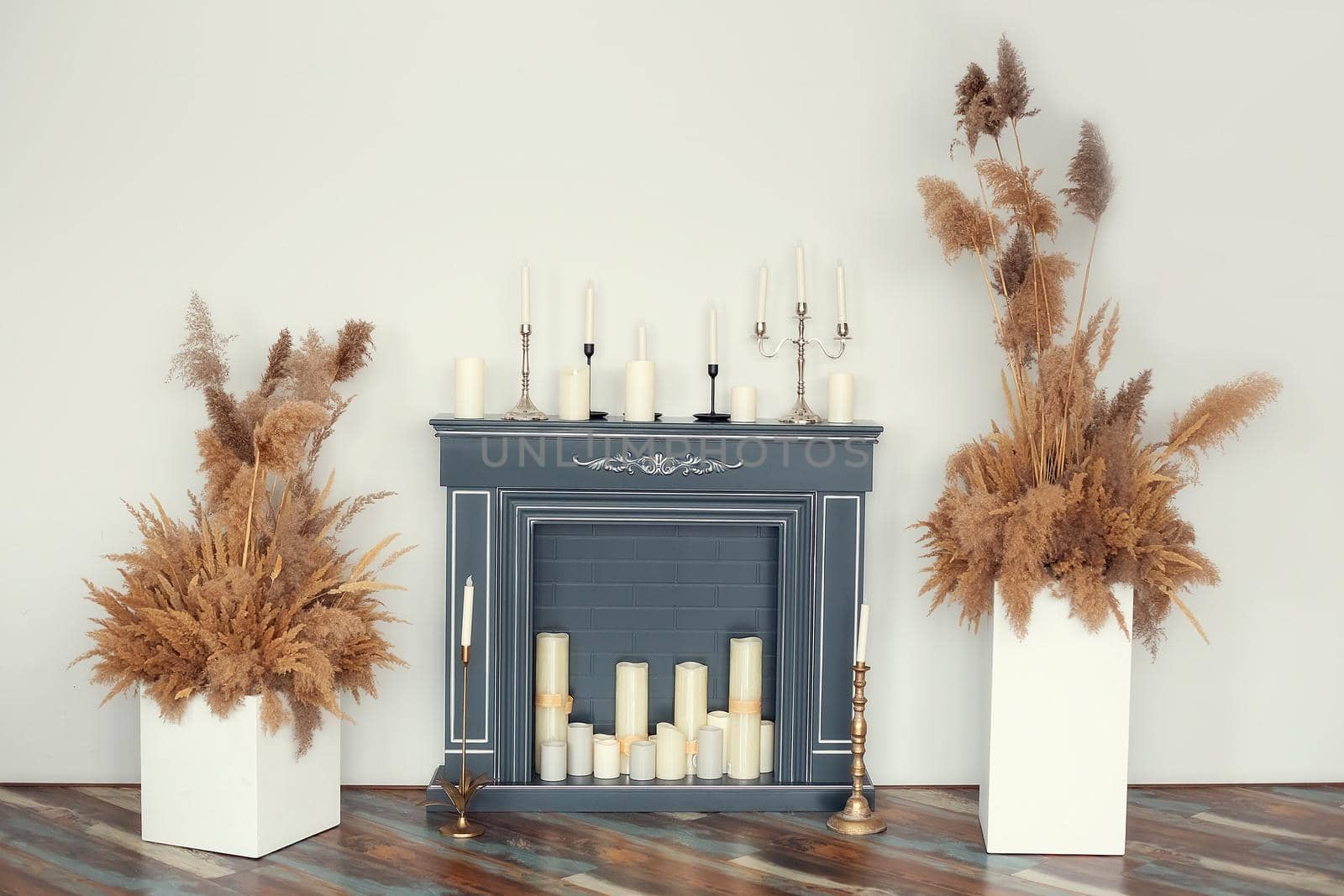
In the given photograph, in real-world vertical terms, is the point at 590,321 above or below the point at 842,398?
above

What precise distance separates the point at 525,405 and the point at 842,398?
924 millimetres

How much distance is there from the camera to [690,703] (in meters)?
3.73

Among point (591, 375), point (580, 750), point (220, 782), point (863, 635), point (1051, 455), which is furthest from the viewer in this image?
point (591, 375)

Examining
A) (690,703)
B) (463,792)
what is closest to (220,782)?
(463,792)

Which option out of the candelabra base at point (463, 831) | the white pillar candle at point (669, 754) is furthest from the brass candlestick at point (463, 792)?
the white pillar candle at point (669, 754)

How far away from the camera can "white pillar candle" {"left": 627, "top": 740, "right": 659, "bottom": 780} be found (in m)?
3.66

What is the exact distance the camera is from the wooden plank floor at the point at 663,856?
3031 millimetres

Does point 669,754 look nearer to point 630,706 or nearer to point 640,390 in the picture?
point 630,706

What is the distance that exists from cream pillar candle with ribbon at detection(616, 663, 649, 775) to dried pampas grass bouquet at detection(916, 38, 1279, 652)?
93 centimetres

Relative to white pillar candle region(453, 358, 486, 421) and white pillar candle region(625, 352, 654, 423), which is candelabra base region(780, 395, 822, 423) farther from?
white pillar candle region(453, 358, 486, 421)

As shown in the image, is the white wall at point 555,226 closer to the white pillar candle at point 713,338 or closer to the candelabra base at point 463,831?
the white pillar candle at point 713,338

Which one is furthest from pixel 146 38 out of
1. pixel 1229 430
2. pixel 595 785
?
pixel 1229 430

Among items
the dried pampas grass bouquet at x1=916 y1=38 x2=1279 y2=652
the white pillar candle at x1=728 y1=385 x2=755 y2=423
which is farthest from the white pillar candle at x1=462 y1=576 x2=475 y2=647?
the dried pampas grass bouquet at x1=916 y1=38 x2=1279 y2=652

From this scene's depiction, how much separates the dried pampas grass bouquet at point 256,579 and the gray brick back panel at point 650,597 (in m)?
0.58
